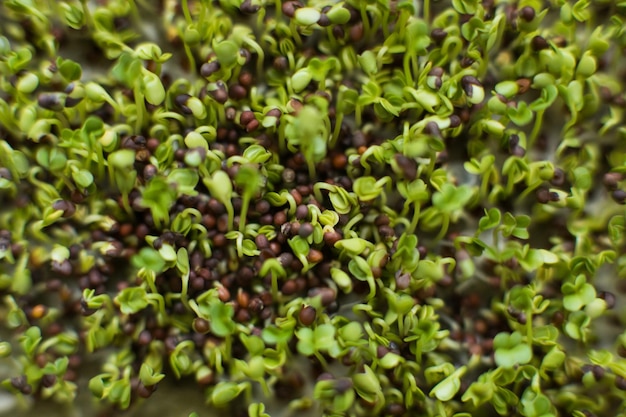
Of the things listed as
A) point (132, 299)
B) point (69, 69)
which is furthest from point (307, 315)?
point (69, 69)

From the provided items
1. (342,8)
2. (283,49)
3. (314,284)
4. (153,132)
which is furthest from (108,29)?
(314,284)

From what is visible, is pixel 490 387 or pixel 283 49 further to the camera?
pixel 283 49

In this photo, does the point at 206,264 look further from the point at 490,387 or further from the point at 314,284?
the point at 490,387

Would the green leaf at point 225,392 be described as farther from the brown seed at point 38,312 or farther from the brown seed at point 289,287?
the brown seed at point 38,312

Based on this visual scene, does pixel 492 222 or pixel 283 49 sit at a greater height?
pixel 283 49

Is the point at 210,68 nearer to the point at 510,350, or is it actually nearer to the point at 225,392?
the point at 225,392

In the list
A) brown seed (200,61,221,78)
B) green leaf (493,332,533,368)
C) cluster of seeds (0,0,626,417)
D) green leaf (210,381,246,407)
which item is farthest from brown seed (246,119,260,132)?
green leaf (493,332,533,368)

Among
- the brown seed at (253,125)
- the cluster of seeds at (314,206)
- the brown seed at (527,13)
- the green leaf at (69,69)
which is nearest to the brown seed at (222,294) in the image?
the cluster of seeds at (314,206)

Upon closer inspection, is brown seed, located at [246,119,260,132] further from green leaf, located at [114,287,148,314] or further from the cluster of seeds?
green leaf, located at [114,287,148,314]
